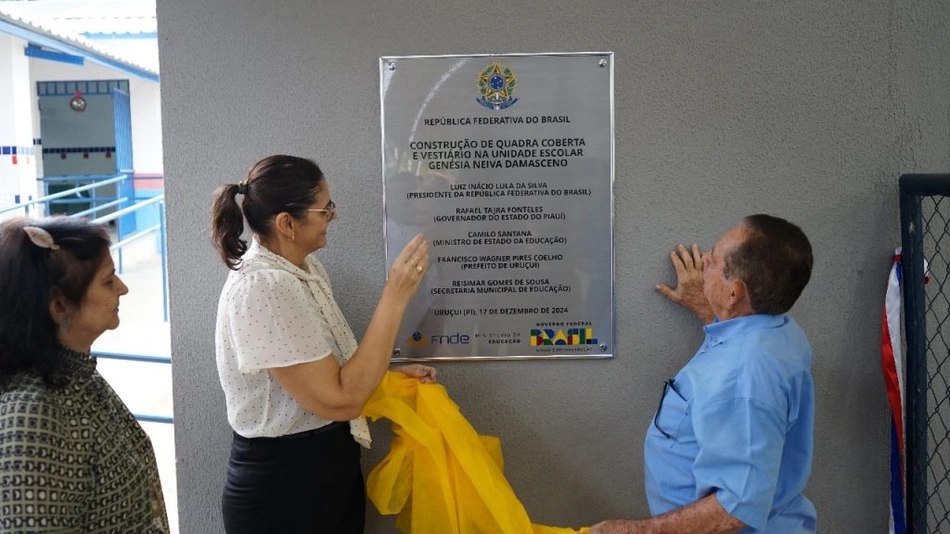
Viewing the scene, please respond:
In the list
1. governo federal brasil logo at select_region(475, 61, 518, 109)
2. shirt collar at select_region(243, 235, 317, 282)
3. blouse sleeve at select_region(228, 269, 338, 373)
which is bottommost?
blouse sleeve at select_region(228, 269, 338, 373)

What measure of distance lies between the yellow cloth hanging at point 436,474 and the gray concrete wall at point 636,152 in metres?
0.23

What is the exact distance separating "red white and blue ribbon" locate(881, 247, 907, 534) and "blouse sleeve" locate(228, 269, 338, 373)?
166cm

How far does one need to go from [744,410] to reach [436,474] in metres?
0.91

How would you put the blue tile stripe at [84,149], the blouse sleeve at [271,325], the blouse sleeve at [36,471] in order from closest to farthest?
the blouse sleeve at [36,471] < the blouse sleeve at [271,325] < the blue tile stripe at [84,149]

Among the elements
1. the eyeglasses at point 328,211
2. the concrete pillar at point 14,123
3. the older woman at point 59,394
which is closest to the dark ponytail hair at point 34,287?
the older woman at point 59,394

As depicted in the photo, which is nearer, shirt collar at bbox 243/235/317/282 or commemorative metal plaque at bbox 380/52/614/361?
shirt collar at bbox 243/235/317/282

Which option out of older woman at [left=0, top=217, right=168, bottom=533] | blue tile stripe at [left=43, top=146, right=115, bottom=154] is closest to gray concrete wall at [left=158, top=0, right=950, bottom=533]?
older woman at [left=0, top=217, right=168, bottom=533]

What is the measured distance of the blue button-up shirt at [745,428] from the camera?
62.8 inches

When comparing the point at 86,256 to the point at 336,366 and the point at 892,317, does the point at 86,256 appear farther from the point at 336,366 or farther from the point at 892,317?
the point at 892,317

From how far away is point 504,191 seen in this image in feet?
7.86

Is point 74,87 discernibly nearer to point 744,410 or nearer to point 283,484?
point 283,484

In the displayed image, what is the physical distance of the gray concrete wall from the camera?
237cm

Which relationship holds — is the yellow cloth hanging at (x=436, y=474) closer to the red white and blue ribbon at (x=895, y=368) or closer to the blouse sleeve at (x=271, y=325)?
the blouse sleeve at (x=271, y=325)

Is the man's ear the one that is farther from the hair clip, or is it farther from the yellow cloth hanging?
the hair clip
